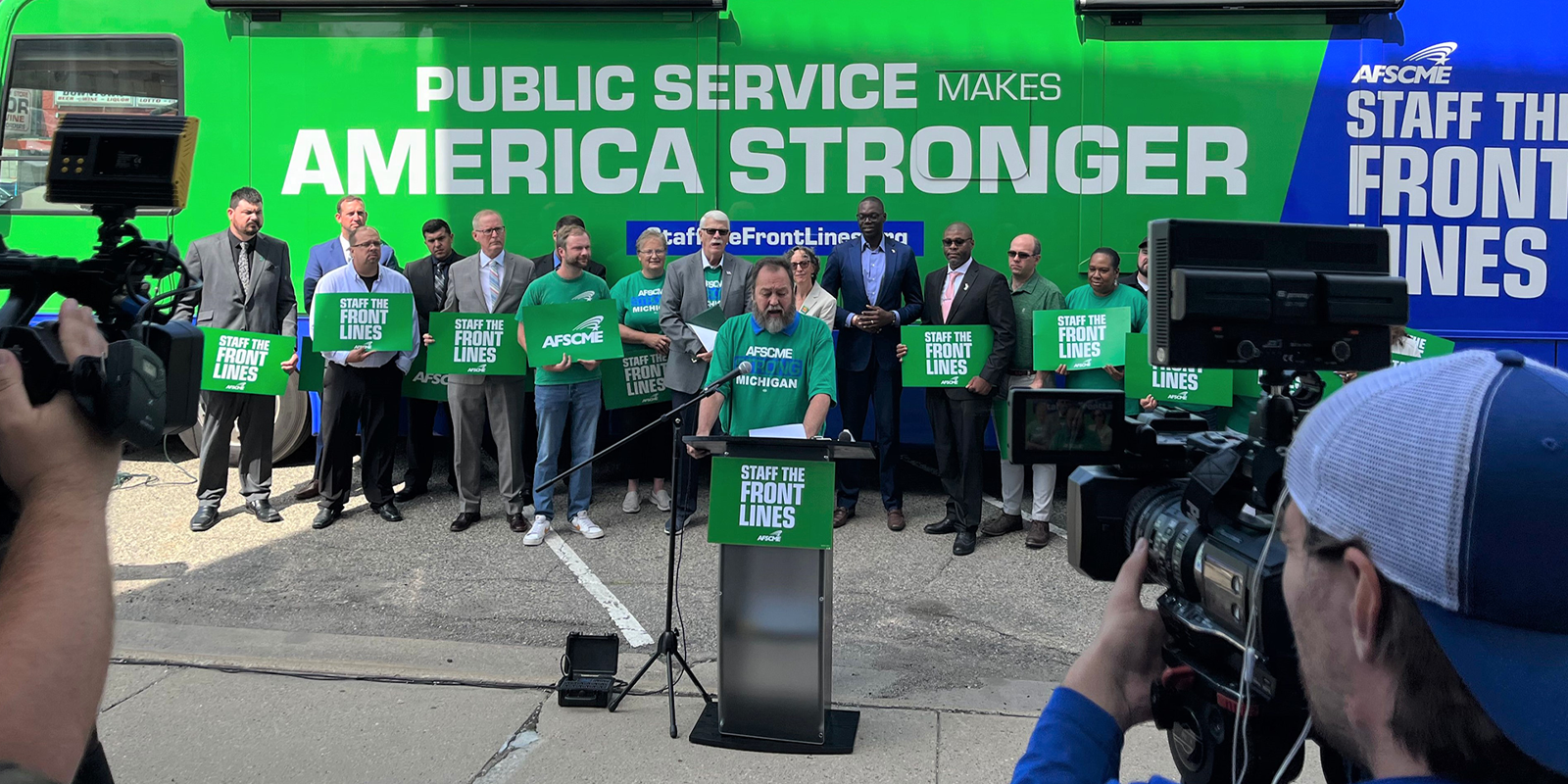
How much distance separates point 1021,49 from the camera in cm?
831

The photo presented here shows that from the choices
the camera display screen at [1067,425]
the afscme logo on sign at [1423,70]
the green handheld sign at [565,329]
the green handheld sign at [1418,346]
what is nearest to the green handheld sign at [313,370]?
the green handheld sign at [565,329]

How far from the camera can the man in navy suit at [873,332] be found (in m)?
8.27

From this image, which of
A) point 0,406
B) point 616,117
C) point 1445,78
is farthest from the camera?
point 616,117

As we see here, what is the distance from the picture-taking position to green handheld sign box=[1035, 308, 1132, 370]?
25.6 ft

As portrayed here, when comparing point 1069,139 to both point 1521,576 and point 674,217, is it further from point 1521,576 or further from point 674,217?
point 1521,576

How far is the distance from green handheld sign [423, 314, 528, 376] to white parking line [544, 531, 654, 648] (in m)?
1.26

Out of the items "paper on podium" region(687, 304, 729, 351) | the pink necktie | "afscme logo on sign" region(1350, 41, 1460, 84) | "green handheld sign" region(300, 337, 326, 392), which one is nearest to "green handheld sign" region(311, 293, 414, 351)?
"green handheld sign" region(300, 337, 326, 392)

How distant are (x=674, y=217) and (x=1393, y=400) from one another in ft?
26.0

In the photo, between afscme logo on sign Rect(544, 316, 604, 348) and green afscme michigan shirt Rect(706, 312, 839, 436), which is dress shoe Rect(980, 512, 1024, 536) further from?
afscme logo on sign Rect(544, 316, 604, 348)

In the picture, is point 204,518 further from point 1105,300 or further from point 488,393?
point 1105,300

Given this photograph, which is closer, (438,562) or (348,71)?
(438,562)

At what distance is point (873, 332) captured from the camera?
27.0 feet

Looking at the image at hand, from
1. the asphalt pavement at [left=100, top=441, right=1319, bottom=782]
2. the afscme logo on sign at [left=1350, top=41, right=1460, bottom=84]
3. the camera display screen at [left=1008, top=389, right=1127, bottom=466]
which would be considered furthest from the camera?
the afscme logo on sign at [left=1350, top=41, right=1460, bottom=84]

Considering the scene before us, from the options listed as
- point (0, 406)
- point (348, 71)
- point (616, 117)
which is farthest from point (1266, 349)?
point (348, 71)
